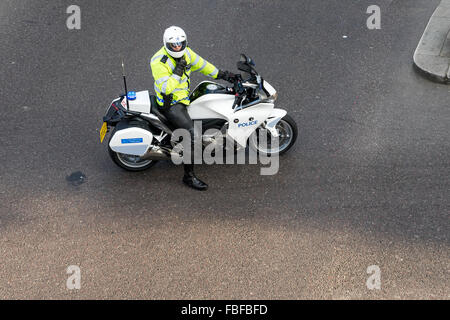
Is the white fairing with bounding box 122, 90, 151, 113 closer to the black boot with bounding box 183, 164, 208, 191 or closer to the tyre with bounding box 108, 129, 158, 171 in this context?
the tyre with bounding box 108, 129, 158, 171

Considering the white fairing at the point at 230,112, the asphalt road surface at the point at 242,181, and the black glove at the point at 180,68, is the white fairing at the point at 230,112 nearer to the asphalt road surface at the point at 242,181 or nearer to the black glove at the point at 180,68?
the black glove at the point at 180,68

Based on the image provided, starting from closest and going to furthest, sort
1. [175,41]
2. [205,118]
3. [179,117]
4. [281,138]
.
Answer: [175,41], [179,117], [205,118], [281,138]

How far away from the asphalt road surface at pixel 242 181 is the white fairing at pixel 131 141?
0.49 metres

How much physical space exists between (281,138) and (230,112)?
89 centimetres

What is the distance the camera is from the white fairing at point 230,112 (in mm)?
6352

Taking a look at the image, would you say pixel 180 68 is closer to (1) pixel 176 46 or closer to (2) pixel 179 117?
(1) pixel 176 46

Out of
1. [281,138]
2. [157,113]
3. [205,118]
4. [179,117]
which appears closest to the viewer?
[179,117]

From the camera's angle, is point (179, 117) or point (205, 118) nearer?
point (179, 117)

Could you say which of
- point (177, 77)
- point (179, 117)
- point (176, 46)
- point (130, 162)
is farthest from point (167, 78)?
point (130, 162)

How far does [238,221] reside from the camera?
6066 mm

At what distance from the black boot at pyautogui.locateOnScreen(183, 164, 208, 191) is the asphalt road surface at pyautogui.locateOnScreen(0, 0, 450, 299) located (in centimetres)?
15

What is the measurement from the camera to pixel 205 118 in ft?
21.2

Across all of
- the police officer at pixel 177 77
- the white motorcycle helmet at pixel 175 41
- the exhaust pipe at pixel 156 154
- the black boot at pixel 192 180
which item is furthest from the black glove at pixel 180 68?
the black boot at pixel 192 180
